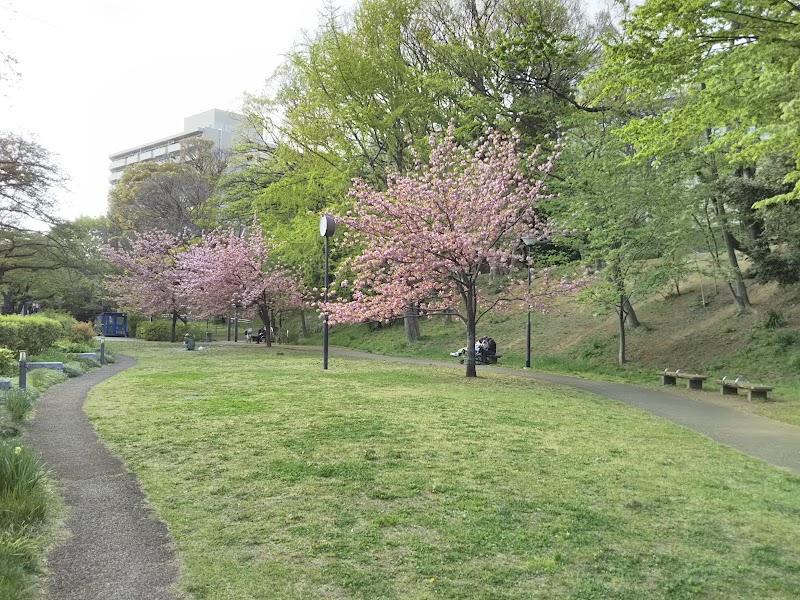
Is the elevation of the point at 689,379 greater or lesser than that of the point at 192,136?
lesser

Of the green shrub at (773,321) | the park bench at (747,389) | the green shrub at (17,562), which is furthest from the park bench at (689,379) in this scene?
the green shrub at (17,562)

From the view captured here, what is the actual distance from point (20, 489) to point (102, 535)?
760 millimetres

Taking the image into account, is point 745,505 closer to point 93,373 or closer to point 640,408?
point 640,408

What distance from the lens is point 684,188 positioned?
16547 mm

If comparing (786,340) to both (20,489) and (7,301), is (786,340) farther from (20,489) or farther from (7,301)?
(7,301)

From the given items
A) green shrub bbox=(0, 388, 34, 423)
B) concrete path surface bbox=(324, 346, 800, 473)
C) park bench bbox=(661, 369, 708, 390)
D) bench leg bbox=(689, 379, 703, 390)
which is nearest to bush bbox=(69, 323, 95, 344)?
green shrub bbox=(0, 388, 34, 423)

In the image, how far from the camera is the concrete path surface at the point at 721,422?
22.7 feet

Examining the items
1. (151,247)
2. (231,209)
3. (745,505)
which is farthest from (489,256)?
(151,247)

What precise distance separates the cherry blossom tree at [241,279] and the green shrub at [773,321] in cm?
1843

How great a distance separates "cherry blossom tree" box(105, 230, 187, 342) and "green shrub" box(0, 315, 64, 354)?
13809 mm

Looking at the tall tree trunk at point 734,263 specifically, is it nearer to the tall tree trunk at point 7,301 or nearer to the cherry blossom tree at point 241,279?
the cherry blossom tree at point 241,279

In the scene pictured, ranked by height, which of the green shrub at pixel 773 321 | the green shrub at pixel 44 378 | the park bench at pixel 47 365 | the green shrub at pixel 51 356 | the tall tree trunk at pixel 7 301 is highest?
the tall tree trunk at pixel 7 301

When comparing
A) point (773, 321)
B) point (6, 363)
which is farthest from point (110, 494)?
point (773, 321)

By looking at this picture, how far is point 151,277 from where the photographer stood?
1276 inches
